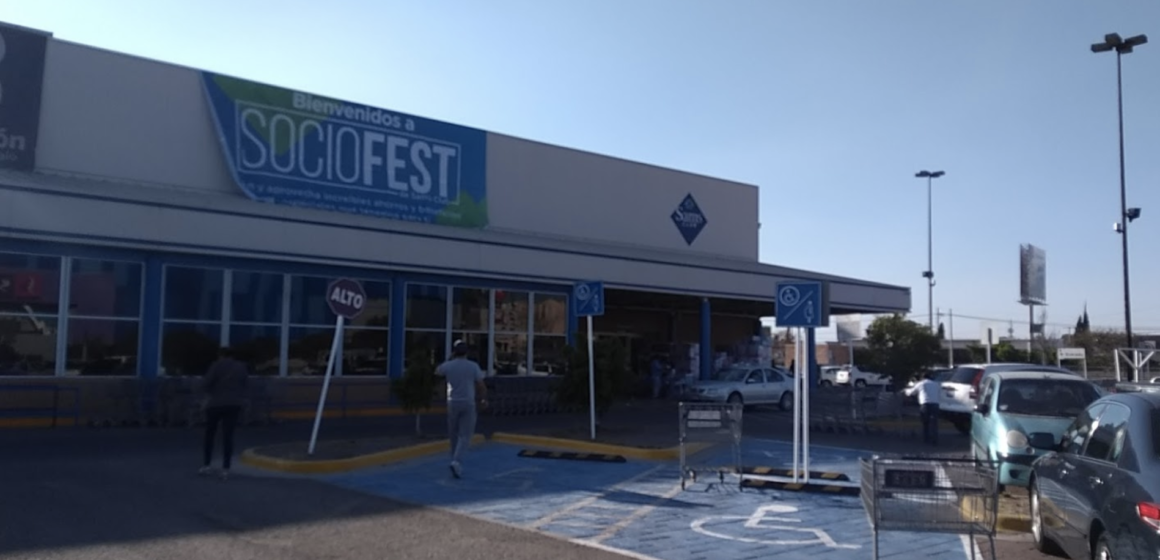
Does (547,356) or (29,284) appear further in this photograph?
(547,356)

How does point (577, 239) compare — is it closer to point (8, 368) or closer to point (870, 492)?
point (8, 368)

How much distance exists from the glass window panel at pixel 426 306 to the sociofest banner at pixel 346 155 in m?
2.57

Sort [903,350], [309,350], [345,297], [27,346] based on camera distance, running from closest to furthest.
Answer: [345,297] < [27,346] < [309,350] < [903,350]

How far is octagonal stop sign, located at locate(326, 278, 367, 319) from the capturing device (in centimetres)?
1534

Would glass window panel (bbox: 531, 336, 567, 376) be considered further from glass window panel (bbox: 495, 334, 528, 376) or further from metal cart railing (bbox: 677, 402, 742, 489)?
metal cart railing (bbox: 677, 402, 742, 489)

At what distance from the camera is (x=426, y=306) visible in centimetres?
2805

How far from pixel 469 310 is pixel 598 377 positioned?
9.54 metres

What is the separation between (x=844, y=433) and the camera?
23844mm

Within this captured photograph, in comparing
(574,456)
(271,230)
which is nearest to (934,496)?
(574,456)

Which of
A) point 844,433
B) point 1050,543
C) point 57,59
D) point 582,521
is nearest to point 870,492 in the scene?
point 1050,543

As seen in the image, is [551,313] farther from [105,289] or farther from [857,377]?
[857,377]

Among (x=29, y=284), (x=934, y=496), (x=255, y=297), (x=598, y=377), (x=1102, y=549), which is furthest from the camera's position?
(x=255, y=297)

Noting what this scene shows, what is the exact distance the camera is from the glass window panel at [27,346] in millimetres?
20984

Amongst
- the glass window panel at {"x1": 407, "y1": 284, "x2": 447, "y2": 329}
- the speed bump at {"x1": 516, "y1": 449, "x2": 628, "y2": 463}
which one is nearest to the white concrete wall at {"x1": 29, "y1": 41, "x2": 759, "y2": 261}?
the glass window panel at {"x1": 407, "y1": 284, "x2": 447, "y2": 329}
